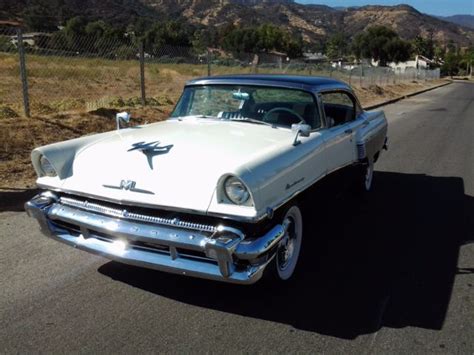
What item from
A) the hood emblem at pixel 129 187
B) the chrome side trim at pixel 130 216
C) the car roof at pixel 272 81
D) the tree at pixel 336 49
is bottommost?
the tree at pixel 336 49

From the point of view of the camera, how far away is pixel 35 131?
26.8 feet

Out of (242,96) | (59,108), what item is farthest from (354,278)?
(59,108)

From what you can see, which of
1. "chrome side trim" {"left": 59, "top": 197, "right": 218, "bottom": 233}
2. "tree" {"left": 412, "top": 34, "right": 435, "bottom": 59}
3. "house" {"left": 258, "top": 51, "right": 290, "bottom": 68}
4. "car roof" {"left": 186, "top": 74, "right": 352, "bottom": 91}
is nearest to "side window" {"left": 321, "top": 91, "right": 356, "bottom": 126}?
"car roof" {"left": 186, "top": 74, "right": 352, "bottom": 91}

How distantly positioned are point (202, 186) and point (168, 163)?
1.15 feet

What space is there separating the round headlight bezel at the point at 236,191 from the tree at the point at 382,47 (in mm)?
109563

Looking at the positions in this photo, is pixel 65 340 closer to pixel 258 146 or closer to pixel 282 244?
pixel 282 244

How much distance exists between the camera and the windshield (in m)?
4.48

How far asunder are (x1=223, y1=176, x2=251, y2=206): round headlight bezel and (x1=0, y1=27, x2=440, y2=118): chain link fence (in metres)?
6.82

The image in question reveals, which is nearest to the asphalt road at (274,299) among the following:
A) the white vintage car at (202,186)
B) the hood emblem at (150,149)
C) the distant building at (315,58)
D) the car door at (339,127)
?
the white vintage car at (202,186)

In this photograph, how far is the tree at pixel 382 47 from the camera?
105 metres

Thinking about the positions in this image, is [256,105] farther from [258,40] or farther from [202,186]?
[258,40]

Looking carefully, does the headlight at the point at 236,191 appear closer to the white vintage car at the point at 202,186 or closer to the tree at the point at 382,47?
the white vintage car at the point at 202,186

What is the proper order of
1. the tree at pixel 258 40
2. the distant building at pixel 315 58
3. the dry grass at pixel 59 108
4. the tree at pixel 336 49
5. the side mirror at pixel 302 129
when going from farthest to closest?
the tree at pixel 336 49
the tree at pixel 258 40
the distant building at pixel 315 58
the dry grass at pixel 59 108
the side mirror at pixel 302 129

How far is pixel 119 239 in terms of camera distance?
333cm
